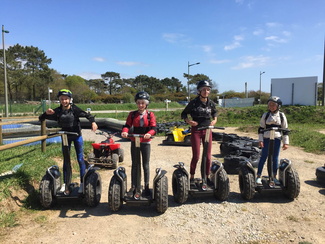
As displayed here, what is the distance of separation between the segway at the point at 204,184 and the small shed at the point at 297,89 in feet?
80.3

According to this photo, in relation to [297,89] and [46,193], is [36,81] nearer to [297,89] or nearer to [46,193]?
[297,89]

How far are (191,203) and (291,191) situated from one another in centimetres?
181

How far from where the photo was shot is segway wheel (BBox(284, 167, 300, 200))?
14.6 feet

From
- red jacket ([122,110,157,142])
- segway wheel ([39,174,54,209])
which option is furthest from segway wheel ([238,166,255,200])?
segway wheel ([39,174,54,209])

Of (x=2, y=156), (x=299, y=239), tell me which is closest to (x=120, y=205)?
(x=299, y=239)

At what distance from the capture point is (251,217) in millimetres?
3980

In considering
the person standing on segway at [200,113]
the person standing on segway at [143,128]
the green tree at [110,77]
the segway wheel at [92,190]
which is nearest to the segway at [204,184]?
the person standing on segway at [200,113]

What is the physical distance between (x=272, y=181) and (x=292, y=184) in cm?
33

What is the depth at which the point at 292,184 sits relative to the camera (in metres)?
4.45

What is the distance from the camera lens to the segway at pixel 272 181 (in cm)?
446

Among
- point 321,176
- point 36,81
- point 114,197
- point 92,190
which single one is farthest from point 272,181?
point 36,81

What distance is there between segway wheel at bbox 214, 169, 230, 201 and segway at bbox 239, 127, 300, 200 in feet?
1.16

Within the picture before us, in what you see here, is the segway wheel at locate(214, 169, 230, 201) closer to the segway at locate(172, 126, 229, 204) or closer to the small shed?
the segway at locate(172, 126, 229, 204)

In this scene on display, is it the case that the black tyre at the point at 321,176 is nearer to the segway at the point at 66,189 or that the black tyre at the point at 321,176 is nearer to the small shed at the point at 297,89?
the segway at the point at 66,189
